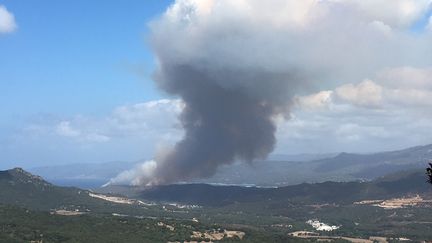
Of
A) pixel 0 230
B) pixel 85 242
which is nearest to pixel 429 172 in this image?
pixel 85 242

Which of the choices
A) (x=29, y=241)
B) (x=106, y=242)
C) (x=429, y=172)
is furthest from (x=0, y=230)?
(x=429, y=172)

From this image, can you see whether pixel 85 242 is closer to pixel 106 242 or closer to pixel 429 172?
pixel 106 242

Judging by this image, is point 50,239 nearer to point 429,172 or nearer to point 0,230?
point 0,230

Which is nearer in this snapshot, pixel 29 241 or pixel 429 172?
pixel 429 172

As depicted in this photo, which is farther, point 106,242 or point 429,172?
point 106,242

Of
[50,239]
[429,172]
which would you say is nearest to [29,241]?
[50,239]

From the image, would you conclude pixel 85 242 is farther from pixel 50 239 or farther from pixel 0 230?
pixel 0 230

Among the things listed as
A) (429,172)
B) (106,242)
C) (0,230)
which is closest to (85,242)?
(106,242)
